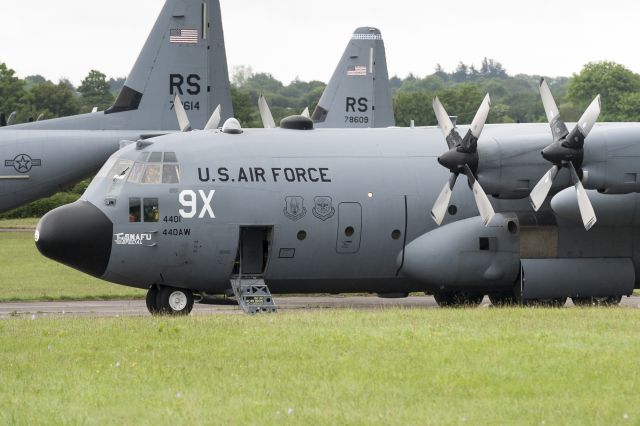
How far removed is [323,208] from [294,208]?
696 millimetres

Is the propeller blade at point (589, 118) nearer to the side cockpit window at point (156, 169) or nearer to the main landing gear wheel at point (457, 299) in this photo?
the main landing gear wheel at point (457, 299)

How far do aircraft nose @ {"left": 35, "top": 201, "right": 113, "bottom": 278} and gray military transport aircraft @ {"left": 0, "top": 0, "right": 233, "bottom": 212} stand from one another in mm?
13825

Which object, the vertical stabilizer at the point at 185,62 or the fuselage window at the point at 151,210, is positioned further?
the vertical stabilizer at the point at 185,62

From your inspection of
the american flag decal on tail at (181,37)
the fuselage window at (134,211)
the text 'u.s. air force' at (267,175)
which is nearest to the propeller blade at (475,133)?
the text 'u.s. air force' at (267,175)

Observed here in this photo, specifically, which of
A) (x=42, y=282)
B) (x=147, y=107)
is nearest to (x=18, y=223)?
(x=42, y=282)

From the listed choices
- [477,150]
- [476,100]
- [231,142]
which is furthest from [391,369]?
[476,100]

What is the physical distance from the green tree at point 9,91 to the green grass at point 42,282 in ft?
218

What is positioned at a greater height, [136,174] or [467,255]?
[136,174]

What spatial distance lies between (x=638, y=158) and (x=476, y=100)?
349ft

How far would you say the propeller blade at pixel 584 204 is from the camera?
24844mm

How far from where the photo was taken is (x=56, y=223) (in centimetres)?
2556

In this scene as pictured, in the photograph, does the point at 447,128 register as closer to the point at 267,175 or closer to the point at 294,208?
the point at 294,208

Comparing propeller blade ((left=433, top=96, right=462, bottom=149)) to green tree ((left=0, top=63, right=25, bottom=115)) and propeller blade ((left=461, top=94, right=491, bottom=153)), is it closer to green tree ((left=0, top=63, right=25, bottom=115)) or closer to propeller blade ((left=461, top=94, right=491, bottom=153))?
propeller blade ((left=461, top=94, right=491, bottom=153))

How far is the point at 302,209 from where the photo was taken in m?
27.0
